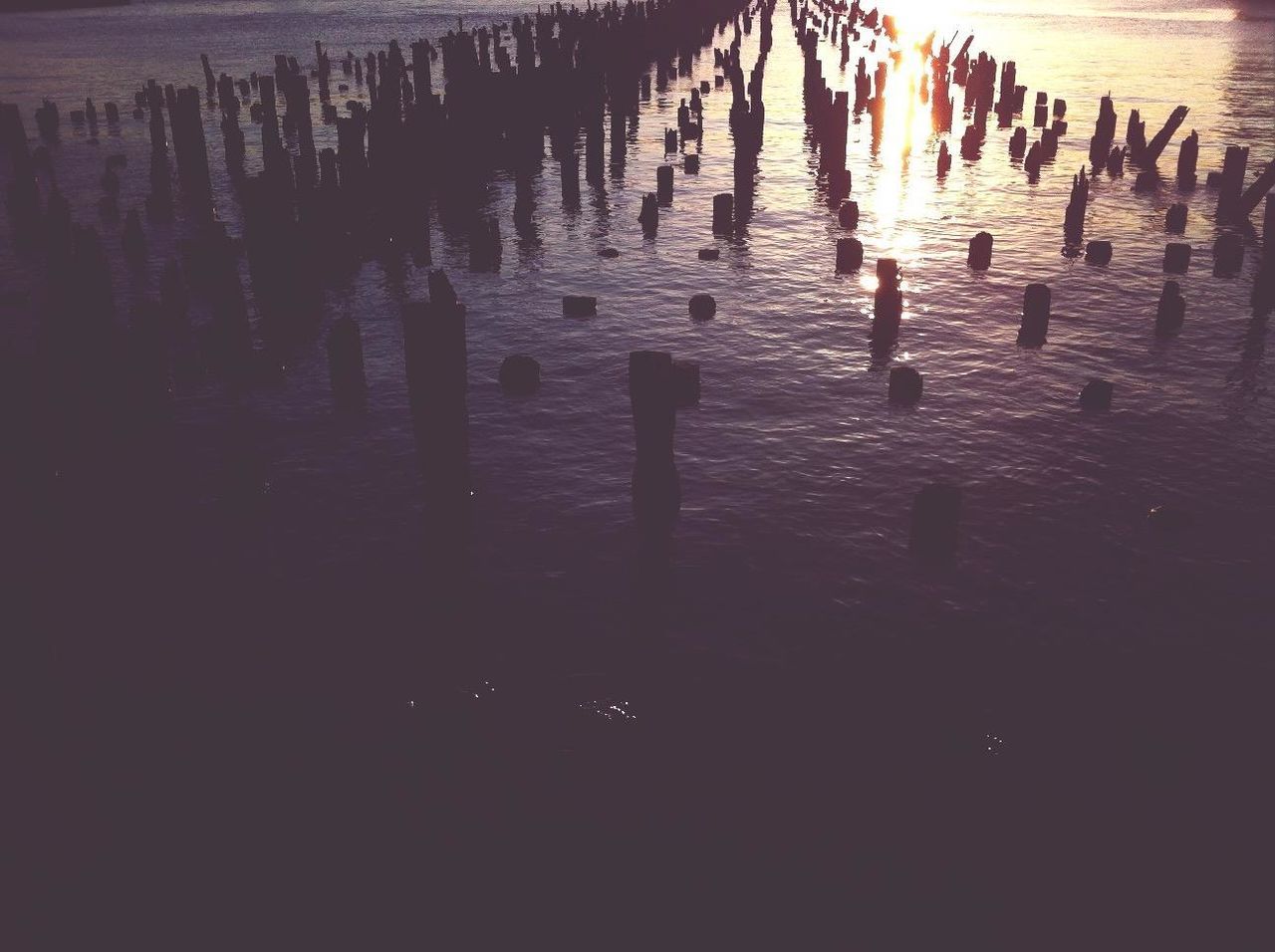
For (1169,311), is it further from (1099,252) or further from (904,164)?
(904,164)

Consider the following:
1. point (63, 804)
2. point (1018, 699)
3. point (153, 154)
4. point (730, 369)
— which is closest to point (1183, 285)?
point (730, 369)

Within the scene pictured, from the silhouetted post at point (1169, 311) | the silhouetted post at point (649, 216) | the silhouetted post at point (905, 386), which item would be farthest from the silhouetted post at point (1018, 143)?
the silhouetted post at point (905, 386)

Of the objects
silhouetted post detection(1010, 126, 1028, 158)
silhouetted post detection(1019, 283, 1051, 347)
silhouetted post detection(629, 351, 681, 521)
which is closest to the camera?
silhouetted post detection(629, 351, 681, 521)

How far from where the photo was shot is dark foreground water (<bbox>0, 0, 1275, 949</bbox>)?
998 cm

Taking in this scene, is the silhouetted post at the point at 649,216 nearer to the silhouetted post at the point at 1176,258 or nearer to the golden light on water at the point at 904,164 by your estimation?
the golden light on water at the point at 904,164

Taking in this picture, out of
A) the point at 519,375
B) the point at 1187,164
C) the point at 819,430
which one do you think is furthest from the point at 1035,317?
the point at 1187,164

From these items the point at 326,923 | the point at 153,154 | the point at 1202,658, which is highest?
the point at 153,154

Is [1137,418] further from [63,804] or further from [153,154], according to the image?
[153,154]

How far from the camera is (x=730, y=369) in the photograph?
21.9 m

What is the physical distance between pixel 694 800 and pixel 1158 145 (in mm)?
36792

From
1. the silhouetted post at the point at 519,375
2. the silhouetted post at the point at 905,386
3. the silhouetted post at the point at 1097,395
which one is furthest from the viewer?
the silhouetted post at the point at 519,375

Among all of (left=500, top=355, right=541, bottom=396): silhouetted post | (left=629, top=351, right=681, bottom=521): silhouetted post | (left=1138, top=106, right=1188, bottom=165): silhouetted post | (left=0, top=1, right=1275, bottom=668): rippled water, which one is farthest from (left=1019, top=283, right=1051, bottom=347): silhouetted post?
(left=1138, top=106, right=1188, bottom=165): silhouetted post

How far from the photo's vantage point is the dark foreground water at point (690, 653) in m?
9.98

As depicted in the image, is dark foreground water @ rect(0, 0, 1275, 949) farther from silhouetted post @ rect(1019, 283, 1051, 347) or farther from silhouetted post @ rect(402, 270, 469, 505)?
silhouetted post @ rect(402, 270, 469, 505)
